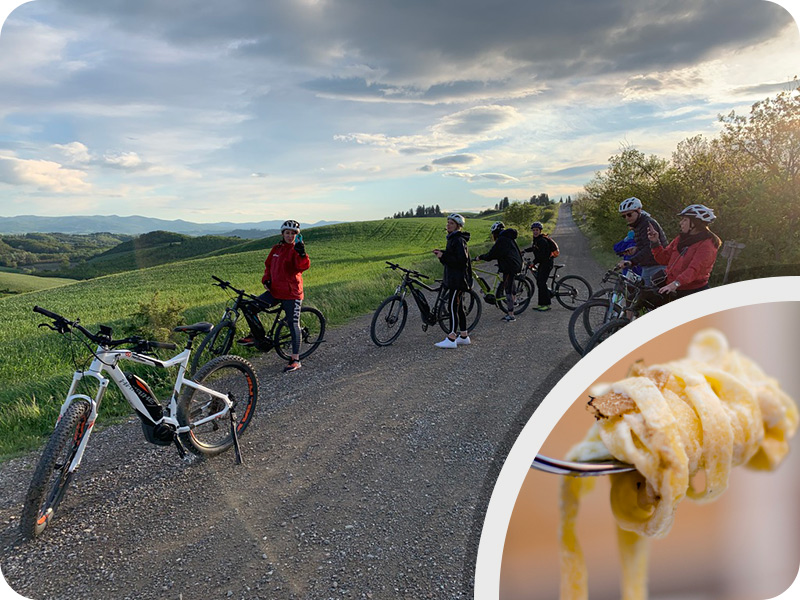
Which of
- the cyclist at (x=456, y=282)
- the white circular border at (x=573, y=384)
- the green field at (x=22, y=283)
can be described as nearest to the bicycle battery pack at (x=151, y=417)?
the white circular border at (x=573, y=384)

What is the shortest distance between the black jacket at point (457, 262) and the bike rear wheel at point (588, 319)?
1.66m

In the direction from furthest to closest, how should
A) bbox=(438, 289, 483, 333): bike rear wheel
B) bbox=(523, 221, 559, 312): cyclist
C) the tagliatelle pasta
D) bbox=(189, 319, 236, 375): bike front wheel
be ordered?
1. bbox=(523, 221, 559, 312): cyclist
2. bbox=(438, 289, 483, 333): bike rear wheel
3. bbox=(189, 319, 236, 375): bike front wheel
4. the tagliatelle pasta

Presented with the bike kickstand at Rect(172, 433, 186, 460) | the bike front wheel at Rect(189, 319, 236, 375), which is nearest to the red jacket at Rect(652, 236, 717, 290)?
the bike kickstand at Rect(172, 433, 186, 460)

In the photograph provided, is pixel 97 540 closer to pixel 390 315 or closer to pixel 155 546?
pixel 155 546

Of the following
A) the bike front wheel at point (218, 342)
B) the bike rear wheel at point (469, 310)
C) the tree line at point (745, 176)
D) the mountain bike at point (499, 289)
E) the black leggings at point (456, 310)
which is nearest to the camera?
the tree line at point (745, 176)

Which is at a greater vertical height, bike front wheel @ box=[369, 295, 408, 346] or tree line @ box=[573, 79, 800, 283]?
tree line @ box=[573, 79, 800, 283]

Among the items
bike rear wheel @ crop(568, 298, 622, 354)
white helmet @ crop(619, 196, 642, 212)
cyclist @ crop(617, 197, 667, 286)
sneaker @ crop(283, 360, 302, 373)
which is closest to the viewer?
white helmet @ crop(619, 196, 642, 212)

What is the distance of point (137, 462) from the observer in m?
3.63

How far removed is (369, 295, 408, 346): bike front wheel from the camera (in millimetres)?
6637

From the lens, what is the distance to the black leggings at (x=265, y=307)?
18.7 feet

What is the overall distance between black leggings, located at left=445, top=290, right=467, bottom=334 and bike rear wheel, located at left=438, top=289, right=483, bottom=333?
7 centimetres

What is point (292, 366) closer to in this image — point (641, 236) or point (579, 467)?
point (641, 236)

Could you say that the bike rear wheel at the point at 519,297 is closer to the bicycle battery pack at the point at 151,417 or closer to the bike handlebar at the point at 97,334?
the bicycle battery pack at the point at 151,417

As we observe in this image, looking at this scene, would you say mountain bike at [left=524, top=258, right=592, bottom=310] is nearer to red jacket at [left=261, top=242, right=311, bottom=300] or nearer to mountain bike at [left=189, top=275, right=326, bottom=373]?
mountain bike at [left=189, top=275, right=326, bottom=373]
